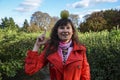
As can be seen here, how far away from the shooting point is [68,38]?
4137 mm

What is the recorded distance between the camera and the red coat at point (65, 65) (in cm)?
403

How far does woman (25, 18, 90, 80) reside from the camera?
404cm

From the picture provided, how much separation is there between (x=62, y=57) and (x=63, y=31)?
302 millimetres

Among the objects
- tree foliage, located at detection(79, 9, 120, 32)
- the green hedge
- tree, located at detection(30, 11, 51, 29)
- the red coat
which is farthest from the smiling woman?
tree foliage, located at detection(79, 9, 120, 32)

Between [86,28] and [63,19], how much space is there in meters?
29.8

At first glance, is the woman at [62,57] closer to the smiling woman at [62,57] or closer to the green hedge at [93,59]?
the smiling woman at [62,57]

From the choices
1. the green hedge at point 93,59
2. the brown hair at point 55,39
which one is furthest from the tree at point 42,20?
the green hedge at point 93,59

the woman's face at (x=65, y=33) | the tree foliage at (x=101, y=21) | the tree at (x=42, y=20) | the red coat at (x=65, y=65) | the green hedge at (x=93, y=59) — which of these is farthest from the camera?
the tree foliage at (x=101, y=21)

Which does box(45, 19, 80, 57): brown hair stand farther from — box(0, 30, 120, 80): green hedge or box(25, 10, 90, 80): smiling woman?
box(0, 30, 120, 80): green hedge

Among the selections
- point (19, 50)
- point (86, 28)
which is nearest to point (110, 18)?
point (86, 28)

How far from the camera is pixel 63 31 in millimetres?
4137

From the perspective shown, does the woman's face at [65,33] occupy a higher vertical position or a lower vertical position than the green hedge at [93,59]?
higher

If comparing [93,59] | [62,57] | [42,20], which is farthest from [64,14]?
[42,20]

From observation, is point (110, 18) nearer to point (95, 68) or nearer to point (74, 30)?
point (95, 68)
